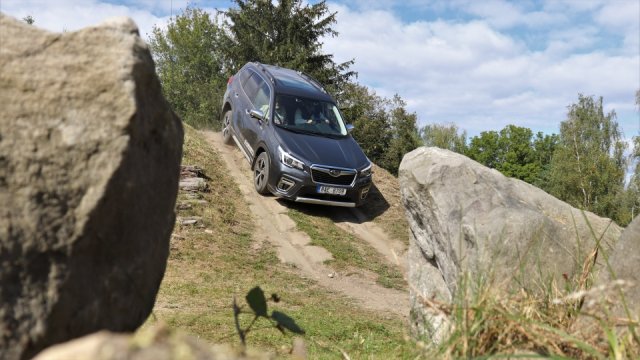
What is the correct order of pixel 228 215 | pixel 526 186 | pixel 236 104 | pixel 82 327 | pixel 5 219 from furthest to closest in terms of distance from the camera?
pixel 236 104, pixel 228 215, pixel 526 186, pixel 82 327, pixel 5 219

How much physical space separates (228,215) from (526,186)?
294 inches

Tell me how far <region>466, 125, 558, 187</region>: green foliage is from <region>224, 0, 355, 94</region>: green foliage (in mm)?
28693

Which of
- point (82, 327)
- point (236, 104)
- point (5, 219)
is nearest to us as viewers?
point (5, 219)

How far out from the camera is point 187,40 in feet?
180

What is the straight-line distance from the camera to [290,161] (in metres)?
14.5

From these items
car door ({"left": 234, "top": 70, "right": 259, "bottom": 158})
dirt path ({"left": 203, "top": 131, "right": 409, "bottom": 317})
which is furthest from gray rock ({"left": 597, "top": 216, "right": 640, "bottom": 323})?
car door ({"left": 234, "top": 70, "right": 259, "bottom": 158})

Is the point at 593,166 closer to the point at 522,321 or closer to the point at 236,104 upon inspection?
the point at 236,104

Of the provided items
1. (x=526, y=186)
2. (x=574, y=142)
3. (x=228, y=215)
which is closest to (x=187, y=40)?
(x=574, y=142)

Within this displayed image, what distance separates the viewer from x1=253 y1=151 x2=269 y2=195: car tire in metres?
15.1

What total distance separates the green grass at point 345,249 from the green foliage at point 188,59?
1415 inches

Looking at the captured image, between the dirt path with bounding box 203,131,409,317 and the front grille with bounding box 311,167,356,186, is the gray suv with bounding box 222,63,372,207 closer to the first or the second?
the front grille with bounding box 311,167,356,186

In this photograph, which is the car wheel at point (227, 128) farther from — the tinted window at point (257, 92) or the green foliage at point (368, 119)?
the green foliage at point (368, 119)

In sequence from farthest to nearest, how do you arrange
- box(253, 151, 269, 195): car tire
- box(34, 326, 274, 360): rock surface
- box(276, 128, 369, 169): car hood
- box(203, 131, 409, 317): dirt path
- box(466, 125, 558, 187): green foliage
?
box(466, 125, 558, 187): green foliage < box(253, 151, 269, 195): car tire < box(276, 128, 369, 169): car hood < box(203, 131, 409, 317): dirt path < box(34, 326, 274, 360): rock surface

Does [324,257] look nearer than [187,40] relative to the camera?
Yes
